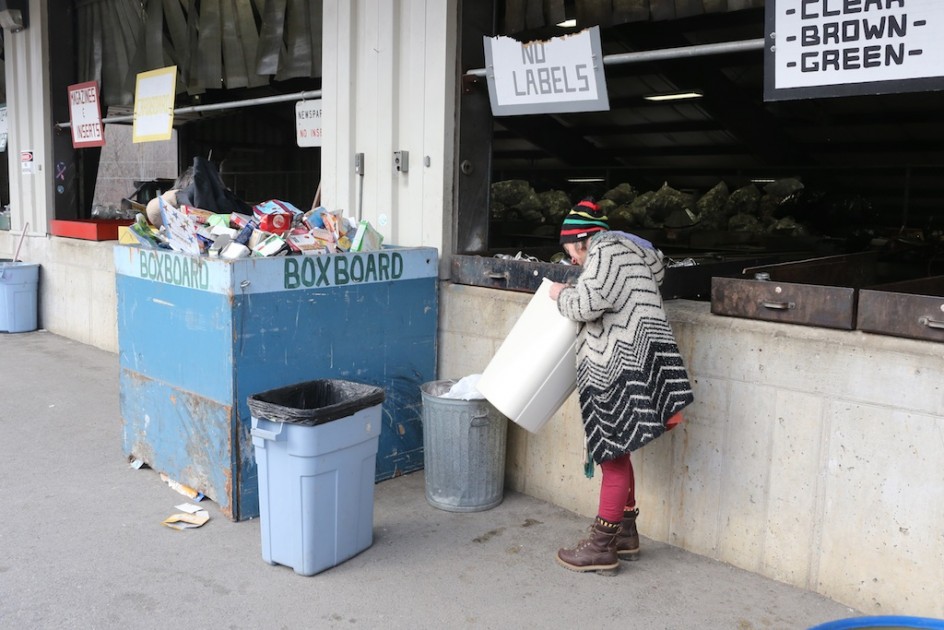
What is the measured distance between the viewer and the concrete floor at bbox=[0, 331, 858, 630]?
11.0 feet

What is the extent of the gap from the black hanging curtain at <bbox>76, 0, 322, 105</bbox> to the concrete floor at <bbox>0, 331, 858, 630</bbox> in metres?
3.66

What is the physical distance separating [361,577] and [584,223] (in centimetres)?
184

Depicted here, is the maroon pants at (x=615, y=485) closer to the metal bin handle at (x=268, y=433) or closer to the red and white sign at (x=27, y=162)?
the metal bin handle at (x=268, y=433)

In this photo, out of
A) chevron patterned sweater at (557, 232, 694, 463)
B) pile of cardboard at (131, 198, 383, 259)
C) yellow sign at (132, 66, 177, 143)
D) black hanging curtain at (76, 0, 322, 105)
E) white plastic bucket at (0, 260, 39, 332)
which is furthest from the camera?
white plastic bucket at (0, 260, 39, 332)

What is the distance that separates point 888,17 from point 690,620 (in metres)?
2.49

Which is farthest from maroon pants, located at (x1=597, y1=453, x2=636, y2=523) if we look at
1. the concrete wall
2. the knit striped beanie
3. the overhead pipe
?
the overhead pipe

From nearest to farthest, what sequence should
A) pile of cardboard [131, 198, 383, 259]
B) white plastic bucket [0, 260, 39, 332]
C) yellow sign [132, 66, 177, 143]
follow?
pile of cardboard [131, 198, 383, 259], yellow sign [132, 66, 177, 143], white plastic bucket [0, 260, 39, 332]

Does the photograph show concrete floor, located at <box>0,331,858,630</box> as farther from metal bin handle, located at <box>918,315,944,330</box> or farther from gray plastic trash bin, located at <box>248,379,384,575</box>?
metal bin handle, located at <box>918,315,944,330</box>

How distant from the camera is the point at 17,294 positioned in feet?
30.6

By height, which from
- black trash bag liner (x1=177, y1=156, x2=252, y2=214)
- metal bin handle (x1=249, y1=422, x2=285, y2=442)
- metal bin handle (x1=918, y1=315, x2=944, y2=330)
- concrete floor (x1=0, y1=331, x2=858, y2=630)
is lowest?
concrete floor (x1=0, y1=331, x2=858, y2=630)

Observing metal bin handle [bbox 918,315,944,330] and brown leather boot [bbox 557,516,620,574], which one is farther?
brown leather boot [bbox 557,516,620,574]

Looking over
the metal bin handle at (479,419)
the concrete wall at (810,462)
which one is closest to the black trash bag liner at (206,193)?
the metal bin handle at (479,419)

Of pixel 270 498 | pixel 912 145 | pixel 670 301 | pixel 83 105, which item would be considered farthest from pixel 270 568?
pixel 912 145

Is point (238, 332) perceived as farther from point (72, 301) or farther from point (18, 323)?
point (18, 323)
